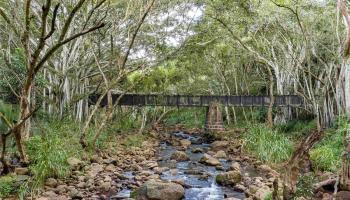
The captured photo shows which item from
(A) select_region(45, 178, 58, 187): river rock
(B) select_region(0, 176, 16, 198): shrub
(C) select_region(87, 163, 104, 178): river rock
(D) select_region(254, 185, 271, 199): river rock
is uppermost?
(B) select_region(0, 176, 16, 198): shrub

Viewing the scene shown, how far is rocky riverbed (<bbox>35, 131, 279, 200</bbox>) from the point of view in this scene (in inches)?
369

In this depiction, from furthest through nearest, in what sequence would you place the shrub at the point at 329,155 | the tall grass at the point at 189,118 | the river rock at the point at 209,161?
1. the tall grass at the point at 189,118
2. the river rock at the point at 209,161
3. the shrub at the point at 329,155

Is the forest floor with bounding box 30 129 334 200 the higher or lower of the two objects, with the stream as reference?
higher

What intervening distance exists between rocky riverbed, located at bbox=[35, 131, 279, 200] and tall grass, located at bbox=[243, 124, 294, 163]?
1.55 ft

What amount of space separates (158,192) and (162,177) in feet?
9.90

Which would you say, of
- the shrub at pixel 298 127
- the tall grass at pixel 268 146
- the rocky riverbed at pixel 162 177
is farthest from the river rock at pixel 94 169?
the shrub at pixel 298 127

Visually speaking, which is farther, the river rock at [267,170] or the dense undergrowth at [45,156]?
the river rock at [267,170]

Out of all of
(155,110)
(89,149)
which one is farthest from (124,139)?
(155,110)

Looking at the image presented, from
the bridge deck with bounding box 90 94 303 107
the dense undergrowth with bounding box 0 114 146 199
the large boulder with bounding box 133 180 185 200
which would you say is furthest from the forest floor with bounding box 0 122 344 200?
the bridge deck with bounding box 90 94 303 107

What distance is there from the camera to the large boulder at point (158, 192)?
360 inches

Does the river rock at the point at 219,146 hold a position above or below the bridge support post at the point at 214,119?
below

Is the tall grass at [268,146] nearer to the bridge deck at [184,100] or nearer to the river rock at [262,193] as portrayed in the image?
the river rock at [262,193]

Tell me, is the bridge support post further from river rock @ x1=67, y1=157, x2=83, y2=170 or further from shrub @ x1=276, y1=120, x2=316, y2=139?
river rock @ x1=67, y1=157, x2=83, y2=170

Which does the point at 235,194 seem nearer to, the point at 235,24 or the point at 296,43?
the point at 235,24
